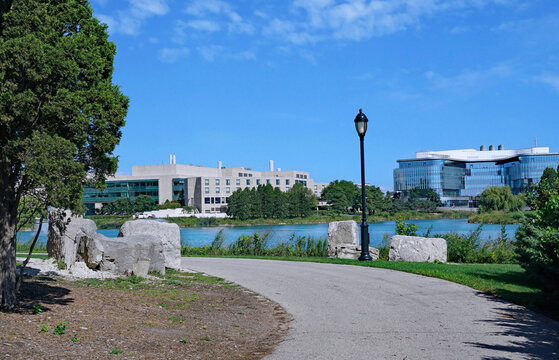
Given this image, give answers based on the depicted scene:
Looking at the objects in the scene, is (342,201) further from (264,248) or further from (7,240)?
(7,240)

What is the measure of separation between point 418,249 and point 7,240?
42.6 ft

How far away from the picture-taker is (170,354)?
19.5 ft

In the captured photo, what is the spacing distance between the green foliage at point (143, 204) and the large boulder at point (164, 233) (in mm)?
98589

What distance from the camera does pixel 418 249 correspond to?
17.0 meters

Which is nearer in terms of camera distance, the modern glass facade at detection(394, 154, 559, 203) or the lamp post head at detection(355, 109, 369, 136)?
the lamp post head at detection(355, 109, 369, 136)

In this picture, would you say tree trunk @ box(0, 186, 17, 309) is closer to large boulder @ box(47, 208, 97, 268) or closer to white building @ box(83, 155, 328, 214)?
large boulder @ box(47, 208, 97, 268)

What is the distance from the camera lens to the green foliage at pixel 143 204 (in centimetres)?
11081

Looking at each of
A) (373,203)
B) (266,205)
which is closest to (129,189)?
(266,205)

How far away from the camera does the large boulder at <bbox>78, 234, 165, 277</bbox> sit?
1213cm

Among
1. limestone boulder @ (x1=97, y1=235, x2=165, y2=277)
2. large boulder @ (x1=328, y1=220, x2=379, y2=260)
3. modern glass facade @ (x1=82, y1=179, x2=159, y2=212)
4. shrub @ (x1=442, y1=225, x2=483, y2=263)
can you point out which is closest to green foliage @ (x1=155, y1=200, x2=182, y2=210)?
modern glass facade @ (x1=82, y1=179, x2=159, y2=212)

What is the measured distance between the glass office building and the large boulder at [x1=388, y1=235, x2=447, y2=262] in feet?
497

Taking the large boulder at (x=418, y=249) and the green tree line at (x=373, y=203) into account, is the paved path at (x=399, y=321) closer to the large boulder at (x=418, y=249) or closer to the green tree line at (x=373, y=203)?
the large boulder at (x=418, y=249)

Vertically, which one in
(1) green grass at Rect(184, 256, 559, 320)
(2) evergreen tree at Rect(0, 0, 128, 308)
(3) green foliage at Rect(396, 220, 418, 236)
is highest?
(2) evergreen tree at Rect(0, 0, 128, 308)

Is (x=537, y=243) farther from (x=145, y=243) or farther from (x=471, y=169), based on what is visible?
(x=471, y=169)
